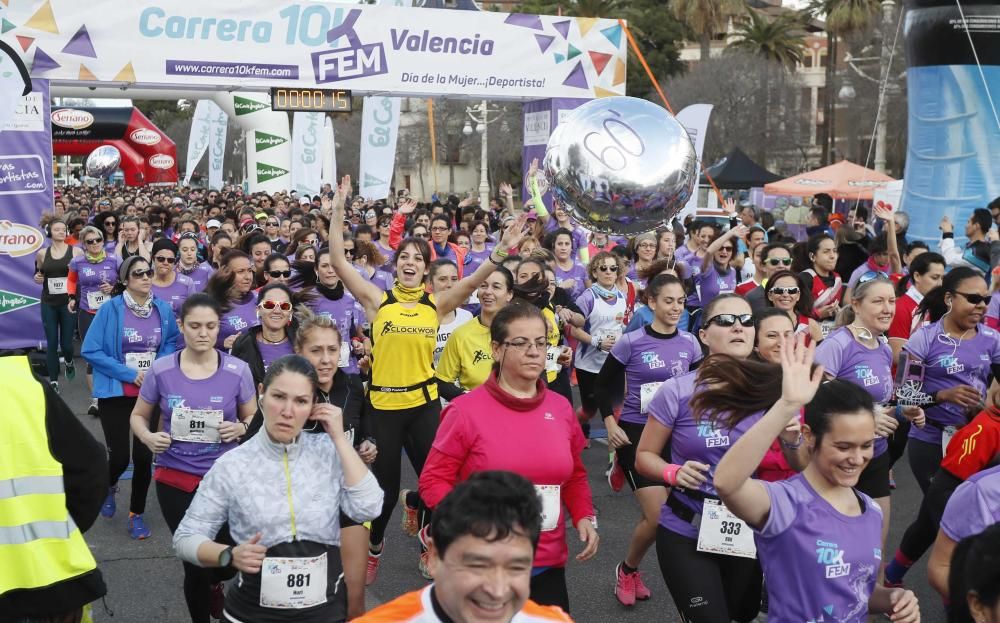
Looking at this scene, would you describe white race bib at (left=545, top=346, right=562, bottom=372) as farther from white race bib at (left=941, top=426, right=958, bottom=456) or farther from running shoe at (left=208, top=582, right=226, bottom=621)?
running shoe at (left=208, top=582, right=226, bottom=621)

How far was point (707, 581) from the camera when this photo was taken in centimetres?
414

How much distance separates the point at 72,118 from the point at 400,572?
39.8m

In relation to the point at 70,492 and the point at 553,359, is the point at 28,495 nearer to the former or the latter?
the point at 70,492

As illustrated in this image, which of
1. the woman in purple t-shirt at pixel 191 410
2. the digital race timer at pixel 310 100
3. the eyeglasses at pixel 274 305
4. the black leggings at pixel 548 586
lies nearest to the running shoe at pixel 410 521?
the eyeglasses at pixel 274 305

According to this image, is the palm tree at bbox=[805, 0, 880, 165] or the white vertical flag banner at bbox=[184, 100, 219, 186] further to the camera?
the palm tree at bbox=[805, 0, 880, 165]

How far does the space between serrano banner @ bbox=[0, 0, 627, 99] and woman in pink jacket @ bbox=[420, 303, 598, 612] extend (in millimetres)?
10188

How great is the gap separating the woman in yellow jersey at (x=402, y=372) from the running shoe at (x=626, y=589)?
4.29 ft

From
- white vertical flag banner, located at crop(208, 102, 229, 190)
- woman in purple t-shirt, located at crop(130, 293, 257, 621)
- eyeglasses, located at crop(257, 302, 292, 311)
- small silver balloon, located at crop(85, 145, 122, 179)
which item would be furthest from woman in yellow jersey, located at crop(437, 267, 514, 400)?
small silver balloon, located at crop(85, 145, 122, 179)

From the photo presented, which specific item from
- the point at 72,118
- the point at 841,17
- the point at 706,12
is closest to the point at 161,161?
the point at 72,118

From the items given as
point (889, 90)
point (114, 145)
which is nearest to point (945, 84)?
point (889, 90)

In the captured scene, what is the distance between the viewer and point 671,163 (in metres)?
4.84

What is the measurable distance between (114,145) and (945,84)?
35924mm

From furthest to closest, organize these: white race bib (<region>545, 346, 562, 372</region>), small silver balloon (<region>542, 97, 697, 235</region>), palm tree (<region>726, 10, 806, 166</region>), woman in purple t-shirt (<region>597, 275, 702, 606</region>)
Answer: palm tree (<region>726, 10, 806, 166</region>) < white race bib (<region>545, 346, 562, 372</region>) < woman in purple t-shirt (<region>597, 275, 702, 606</region>) < small silver balloon (<region>542, 97, 697, 235</region>)

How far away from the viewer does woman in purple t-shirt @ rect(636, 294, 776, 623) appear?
410 centimetres
